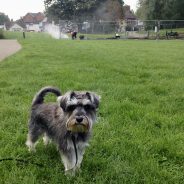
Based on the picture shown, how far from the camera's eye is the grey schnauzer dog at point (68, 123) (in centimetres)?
355

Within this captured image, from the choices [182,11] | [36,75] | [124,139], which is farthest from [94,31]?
[124,139]

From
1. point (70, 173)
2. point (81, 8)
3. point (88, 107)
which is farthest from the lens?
point (81, 8)

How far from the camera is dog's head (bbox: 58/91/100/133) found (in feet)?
11.4

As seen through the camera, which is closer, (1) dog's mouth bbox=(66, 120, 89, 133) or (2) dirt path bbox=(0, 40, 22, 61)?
(1) dog's mouth bbox=(66, 120, 89, 133)

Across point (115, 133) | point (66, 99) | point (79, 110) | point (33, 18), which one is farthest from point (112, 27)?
point (33, 18)

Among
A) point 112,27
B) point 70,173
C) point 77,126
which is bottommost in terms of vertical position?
point 70,173

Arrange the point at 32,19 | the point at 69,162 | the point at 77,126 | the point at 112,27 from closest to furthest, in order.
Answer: the point at 77,126 < the point at 69,162 < the point at 112,27 < the point at 32,19

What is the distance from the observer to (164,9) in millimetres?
61844

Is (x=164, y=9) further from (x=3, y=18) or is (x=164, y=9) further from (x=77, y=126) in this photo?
(x=3, y=18)

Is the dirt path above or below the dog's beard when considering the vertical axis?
below

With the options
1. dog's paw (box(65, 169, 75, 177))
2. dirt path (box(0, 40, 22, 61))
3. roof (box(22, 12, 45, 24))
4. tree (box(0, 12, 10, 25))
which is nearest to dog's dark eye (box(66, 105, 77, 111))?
dog's paw (box(65, 169, 75, 177))

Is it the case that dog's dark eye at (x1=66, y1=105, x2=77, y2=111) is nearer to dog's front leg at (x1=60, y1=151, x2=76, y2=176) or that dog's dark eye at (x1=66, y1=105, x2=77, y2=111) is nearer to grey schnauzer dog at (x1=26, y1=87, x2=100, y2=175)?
grey schnauzer dog at (x1=26, y1=87, x2=100, y2=175)

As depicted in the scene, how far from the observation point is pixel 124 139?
506 centimetres

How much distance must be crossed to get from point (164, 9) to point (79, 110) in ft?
202
